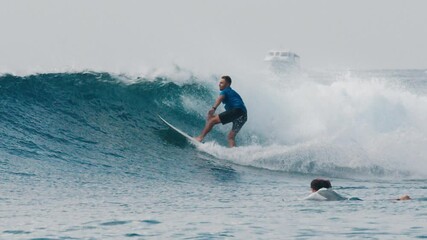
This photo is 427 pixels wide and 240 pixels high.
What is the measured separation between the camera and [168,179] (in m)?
14.3

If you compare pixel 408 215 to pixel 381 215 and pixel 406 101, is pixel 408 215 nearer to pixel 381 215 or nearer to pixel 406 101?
pixel 381 215

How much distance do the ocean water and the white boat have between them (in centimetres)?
5270

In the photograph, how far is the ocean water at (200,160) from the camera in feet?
30.2

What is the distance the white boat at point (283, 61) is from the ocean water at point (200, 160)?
173ft

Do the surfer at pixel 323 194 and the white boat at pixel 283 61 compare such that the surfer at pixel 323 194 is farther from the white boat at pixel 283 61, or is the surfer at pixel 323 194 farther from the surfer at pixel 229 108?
the white boat at pixel 283 61

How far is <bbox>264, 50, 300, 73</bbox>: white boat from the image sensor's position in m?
77.1

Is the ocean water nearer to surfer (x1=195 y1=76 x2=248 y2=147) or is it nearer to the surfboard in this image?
the surfboard

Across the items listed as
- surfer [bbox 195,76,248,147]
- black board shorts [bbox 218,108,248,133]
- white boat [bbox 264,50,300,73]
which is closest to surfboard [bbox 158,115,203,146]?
surfer [bbox 195,76,248,147]

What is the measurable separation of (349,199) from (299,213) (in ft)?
4.88

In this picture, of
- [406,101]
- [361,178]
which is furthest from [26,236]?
[406,101]

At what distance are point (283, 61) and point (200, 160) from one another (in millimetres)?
61826

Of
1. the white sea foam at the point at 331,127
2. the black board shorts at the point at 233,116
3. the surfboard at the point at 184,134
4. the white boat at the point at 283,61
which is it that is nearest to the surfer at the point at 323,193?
the white sea foam at the point at 331,127

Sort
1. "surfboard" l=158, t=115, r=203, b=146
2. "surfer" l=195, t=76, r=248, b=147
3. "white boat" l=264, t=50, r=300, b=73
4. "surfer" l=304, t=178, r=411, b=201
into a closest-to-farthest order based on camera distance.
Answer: "surfer" l=304, t=178, r=411, b=201 → "surfer" l=195, t=76, r=248, b=147 → "surfboard" l=158, t=115, r=203, b=146 → "white boat" l=264, t=50, r=300, b=73

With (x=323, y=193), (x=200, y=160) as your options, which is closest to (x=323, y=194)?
(x=323, y=193)
